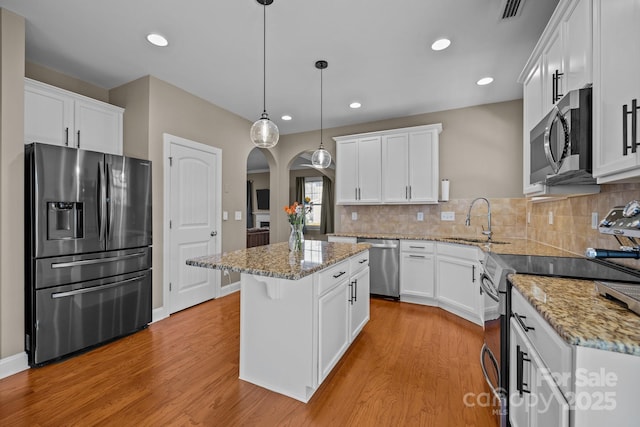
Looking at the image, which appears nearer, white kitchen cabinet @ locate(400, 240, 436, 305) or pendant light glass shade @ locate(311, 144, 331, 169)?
pendant light glass shade @ locate(311, 144, 331, 169)

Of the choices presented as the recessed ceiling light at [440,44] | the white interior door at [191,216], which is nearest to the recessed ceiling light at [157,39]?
the white interior door at [191,216]

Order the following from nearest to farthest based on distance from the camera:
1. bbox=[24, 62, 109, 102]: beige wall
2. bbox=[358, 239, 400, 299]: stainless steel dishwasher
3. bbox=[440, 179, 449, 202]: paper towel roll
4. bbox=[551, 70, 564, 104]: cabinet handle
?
bbox=[551, 70, 564, 104]: cabinet handle → bbox=[24, 62, 109, 102]: beige wall → bbox=[358, 239, 400, 299]: stainless steel dishwasher → bbox=[440, 179, 449, 202]: paper towel roll

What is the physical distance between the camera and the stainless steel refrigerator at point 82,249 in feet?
6.91

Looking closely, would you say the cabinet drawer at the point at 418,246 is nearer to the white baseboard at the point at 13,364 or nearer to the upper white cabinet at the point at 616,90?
the upper white cabinet at the point at 616,90

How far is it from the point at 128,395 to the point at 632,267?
10.3 feet

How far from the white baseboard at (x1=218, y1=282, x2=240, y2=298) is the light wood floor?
47.6 inches

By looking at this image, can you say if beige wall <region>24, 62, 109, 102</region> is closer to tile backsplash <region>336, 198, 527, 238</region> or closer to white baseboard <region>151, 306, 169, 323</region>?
white baseboard <region>151, 306, 169, 323</region>

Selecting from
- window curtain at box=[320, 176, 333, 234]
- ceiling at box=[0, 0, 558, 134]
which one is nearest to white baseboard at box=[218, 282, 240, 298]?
ceiling at box=[0, 0, 558, 134]

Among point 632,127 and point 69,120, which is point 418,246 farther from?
point 69,120

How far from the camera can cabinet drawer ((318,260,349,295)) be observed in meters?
1.79

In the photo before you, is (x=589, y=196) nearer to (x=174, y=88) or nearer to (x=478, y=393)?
(x=478, y=393)

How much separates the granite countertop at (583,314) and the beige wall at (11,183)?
129 inches

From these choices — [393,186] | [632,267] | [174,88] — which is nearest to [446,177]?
[393,186]

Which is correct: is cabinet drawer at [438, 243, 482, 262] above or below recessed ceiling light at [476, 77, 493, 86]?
below
